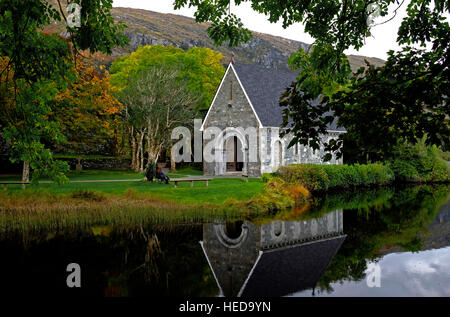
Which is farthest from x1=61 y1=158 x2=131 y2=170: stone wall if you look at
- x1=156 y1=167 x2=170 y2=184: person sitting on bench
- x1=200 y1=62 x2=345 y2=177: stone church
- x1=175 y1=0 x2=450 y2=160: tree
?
x1=175 y1=0 x2=450 y2=160: tree

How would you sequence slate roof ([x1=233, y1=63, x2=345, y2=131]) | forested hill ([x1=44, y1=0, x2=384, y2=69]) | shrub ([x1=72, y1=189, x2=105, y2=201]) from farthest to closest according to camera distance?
forested hill ([x1=44, y1=0, x2=384, y2=69]) < slate roof ([x1=233, y1=63, x2=345, y2=131]) < shrub ([x1=72, y1=189, x2=105, y2=201])

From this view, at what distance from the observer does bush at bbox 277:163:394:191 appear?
23.2 metres

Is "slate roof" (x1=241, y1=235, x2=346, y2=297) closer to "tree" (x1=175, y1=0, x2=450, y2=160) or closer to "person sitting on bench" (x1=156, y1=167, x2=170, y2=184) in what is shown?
"tree" (x1=175, y1=0, x2=450, y2=160)

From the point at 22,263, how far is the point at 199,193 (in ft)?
30.7

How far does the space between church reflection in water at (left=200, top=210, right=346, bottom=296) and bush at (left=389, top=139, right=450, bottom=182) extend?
66.0 feet

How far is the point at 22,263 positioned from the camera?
30.5 feet

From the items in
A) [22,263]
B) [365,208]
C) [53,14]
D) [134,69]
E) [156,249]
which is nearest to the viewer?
[53,14]

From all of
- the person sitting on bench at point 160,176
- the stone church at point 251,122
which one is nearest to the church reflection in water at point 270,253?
the person sitting on bench at point 160,176

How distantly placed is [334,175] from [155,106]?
14.8 meters

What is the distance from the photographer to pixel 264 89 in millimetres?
29656

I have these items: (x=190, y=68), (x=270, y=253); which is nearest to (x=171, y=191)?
(x=270, y=253)

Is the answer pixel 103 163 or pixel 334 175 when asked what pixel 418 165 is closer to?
pixel 334 175

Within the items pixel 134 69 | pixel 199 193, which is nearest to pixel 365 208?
pixel 199 193
